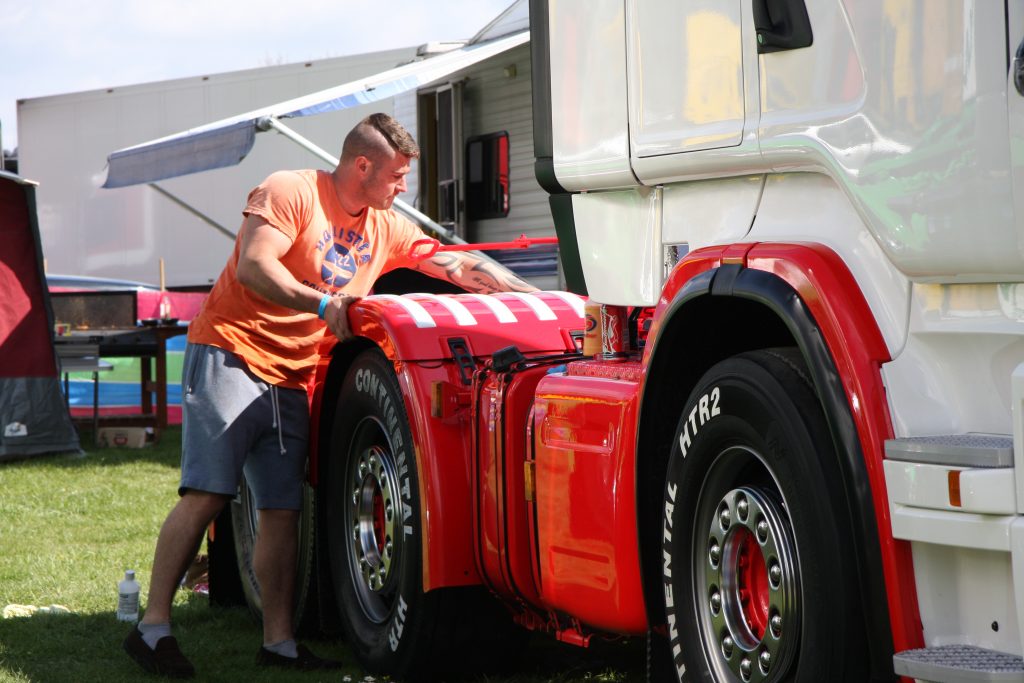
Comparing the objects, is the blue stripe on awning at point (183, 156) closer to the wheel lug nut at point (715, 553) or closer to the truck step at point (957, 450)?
the wheel lug nut at point (715, 553)

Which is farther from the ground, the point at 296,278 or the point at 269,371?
the point at 296,278

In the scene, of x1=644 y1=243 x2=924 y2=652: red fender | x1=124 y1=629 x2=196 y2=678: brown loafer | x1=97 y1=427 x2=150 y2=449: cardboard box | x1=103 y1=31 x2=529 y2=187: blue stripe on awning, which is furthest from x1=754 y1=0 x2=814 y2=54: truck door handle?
x1=97 y1=427 x2=150 y2=449: cardboard box

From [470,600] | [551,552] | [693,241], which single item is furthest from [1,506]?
[693,241]

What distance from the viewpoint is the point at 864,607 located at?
104 inches

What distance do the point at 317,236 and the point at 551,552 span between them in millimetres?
1852

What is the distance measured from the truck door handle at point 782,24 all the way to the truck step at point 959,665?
1238mm

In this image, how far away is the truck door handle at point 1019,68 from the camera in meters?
2.35

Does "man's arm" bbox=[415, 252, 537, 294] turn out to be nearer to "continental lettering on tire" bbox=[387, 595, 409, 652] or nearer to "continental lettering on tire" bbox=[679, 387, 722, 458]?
"continental lettering on tire" bbox=[387, 595, 409, 652]

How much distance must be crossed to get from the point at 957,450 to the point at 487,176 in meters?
10.7

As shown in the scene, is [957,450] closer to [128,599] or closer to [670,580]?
[670,580]

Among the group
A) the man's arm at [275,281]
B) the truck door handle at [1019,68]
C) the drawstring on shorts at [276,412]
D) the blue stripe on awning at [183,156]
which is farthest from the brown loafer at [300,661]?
the blue stripe on awning at [183,156]

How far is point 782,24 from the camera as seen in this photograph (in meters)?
2.95

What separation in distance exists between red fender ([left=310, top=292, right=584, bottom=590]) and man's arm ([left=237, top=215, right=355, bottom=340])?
59mm

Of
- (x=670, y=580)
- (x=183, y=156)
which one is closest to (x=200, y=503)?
(x=670, y=580)
